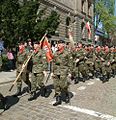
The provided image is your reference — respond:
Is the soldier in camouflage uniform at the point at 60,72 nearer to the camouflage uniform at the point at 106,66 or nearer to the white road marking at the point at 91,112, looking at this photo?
the white road marking at the point at 91,112

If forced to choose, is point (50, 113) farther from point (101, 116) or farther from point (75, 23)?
point (75, 23)

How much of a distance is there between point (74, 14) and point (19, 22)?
24.9 metres

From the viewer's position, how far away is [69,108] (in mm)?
10500

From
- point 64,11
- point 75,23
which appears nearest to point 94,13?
point 75,23

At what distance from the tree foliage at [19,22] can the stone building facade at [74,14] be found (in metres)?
12.1

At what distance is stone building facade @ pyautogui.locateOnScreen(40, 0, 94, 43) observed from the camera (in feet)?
133

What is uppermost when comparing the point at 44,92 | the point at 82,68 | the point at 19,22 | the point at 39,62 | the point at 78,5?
the point at 78,5

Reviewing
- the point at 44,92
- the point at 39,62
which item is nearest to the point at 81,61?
the point at 44,92

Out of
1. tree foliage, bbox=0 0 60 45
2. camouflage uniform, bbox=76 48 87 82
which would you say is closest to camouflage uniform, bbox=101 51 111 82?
camouflage uniform, bbox=76 48 87 82

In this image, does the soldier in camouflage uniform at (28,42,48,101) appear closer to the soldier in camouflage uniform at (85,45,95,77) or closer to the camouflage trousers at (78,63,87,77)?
the camouflage trousers at (78,63,87,77)

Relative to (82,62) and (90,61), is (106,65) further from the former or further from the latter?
(82,62)

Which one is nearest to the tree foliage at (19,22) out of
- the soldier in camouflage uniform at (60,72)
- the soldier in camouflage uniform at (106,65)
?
the soldier in camouflage uniform at (106,65)

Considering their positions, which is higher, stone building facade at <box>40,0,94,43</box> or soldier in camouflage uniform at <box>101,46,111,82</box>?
stone building facade at <box>40,0,94,43</box>

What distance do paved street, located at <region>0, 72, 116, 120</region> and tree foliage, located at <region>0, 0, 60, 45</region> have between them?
29.5ft
